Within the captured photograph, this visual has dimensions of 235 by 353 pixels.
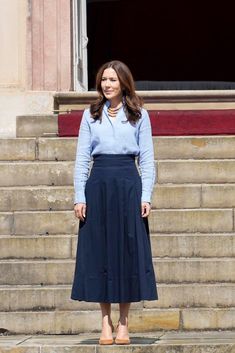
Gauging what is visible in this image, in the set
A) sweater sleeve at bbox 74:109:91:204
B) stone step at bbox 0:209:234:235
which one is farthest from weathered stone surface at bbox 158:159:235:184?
sweater sleeve at bbox 74:109:91:204

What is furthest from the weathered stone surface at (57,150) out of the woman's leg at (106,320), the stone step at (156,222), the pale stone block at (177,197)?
the woman's leg at (106,320)

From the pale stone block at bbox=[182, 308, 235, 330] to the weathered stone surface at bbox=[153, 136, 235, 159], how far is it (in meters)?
2.56

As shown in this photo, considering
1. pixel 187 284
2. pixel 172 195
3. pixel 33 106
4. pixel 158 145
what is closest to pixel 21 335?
pixel 187 284

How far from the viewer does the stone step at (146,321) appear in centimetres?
1038

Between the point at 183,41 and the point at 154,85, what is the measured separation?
4.81 meters

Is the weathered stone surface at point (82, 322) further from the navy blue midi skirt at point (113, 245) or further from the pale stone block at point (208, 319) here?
the navy blue midi skirt at point (113, 245)

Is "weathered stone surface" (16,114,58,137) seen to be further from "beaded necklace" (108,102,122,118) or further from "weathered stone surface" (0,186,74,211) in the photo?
"beaded necklace" (108,102,122,118)

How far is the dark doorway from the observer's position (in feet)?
76.5

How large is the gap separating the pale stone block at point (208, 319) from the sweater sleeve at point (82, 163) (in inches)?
68.3

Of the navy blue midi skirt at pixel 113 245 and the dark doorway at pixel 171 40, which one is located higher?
the dark doorway at pixel 171 40

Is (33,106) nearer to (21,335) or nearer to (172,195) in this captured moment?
(172,195)

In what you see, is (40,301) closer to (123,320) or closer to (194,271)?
(194,271)

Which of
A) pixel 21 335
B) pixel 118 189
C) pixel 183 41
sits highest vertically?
pixel 183 41

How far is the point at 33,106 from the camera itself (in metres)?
14.6
